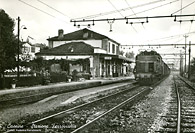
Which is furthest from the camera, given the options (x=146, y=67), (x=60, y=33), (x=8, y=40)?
(x=60, y=33)

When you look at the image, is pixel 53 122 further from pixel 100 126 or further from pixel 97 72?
pixel 97 72

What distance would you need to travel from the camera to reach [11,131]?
698cm

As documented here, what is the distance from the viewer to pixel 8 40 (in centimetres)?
2311

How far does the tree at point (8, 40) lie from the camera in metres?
22.3

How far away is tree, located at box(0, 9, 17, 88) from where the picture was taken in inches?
880

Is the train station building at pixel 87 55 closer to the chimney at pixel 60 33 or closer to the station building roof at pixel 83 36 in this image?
the station building roof at pixel 83 36

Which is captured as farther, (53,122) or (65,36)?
(65,36)

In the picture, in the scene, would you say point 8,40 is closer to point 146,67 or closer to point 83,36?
point 146,67

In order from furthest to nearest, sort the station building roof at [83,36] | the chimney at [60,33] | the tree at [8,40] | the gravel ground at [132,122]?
1. the chimney at [60,33]
2. the station building roof at [83,36]
3. the tree at [8,40]
4. the gravel ground at [132,122]

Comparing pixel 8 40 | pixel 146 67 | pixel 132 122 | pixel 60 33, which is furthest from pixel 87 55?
pixel 132 122

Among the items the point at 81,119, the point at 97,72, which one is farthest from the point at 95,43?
the point at 81,119

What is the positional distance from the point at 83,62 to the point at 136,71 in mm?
13826

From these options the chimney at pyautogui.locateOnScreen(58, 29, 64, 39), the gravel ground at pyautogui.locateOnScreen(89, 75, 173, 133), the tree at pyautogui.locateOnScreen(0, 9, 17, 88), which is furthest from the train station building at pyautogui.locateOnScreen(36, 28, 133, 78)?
the gravel ground at pyautogui.locateOnScreen(89, 75, 173, 133)

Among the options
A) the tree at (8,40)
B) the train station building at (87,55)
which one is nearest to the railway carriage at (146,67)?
the train station building at (87,55)
